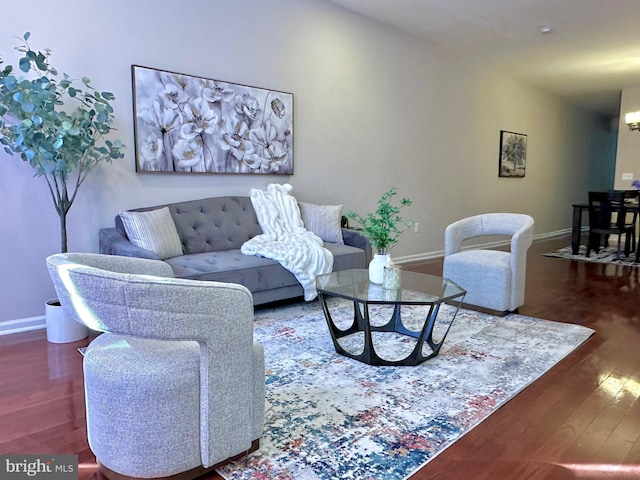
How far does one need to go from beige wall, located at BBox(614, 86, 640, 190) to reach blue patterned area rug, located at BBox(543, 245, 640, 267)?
210 cm

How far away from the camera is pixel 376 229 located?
2.76 meters

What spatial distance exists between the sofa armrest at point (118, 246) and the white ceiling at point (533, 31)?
3346mm

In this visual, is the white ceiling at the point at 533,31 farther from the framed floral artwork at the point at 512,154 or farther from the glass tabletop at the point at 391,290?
the glass tabletop at the point at 391,290

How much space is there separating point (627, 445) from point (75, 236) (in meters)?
3.52

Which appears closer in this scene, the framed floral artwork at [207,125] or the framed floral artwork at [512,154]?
the framed floral artwork at [207,125]

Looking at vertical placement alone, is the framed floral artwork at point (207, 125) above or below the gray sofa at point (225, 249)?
above

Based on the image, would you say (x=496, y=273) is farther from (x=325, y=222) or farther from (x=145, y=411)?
(x=145, y=411)

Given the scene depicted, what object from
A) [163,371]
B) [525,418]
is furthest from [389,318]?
[163,371]

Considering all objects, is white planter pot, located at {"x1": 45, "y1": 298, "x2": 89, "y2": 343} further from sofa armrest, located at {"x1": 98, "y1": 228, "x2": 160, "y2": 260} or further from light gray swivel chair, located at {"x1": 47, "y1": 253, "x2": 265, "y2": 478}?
light gray swivel chair, located at {"x1": 47, "y1": 253, "x2": 265, "y2": 478}

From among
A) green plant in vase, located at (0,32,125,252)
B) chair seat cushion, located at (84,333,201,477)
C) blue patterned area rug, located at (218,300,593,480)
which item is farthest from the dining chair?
chair seat cushion, located at (84,333,201,477)

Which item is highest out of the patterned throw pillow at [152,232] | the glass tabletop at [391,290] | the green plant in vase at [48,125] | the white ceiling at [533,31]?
the white ceiling at [533,31]

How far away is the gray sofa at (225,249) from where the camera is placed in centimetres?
314

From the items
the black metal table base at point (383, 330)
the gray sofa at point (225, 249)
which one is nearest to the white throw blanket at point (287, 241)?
the gray sofa at point (225, 249)

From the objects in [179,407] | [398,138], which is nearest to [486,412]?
[179,407]
